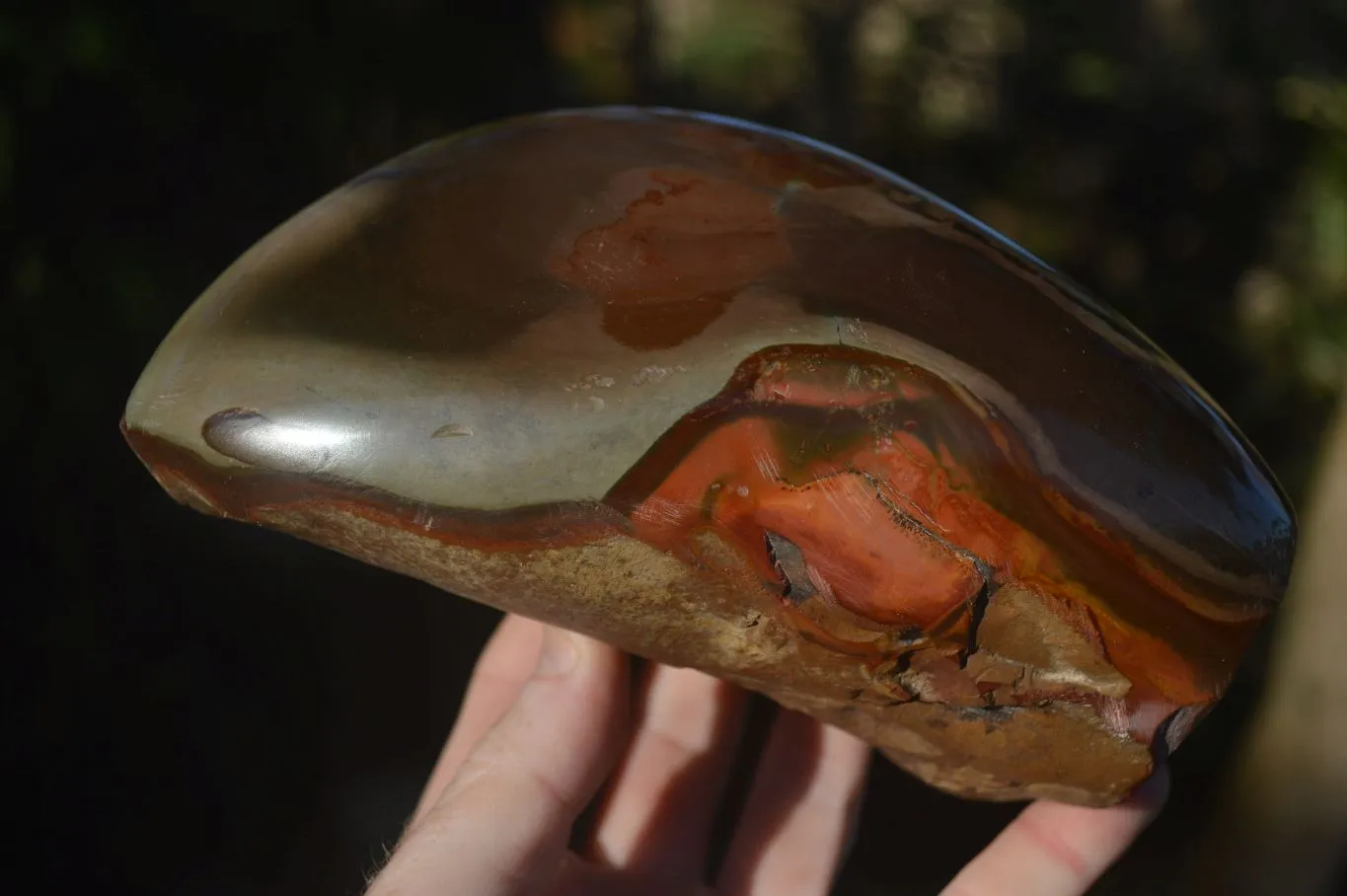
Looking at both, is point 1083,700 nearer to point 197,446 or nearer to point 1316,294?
point 197,446

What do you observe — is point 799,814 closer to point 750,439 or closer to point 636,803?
point 636,803

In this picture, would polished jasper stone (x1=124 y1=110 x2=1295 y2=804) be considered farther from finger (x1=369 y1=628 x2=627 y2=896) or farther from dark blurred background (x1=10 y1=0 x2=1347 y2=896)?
dark blurred background (x1=10 y1=0 x2=1347 y2=896)

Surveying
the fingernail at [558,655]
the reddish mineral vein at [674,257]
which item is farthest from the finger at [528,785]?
the reddish mineral vein at [674,257]

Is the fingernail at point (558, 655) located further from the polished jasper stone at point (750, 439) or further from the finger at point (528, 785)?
the polished jasper stone at point (750, 439)

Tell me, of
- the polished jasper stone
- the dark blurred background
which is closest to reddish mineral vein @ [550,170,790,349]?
the polished jasper stone

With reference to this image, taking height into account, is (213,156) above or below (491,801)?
above

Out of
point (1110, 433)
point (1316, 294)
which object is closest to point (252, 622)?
point (1110, 433)
